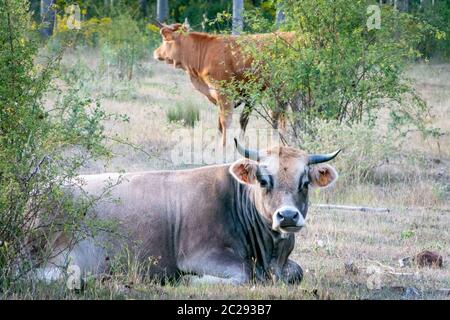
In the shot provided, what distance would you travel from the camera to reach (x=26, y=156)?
22.7 ft

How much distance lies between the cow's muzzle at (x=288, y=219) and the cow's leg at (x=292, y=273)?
50 centimetres

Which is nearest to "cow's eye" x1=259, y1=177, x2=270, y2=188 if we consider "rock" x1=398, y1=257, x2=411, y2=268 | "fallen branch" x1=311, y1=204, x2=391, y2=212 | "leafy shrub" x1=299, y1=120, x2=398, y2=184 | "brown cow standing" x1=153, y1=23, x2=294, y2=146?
"rock" x1=398, y1=257, x2=411, y2=268

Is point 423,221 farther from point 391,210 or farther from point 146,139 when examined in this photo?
point 146,139

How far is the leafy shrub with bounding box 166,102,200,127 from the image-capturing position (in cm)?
1633

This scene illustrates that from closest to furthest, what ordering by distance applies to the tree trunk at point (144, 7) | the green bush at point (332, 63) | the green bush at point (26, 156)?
the green bush at point (26, 156)
the green bush at point (332, 63)
the tree trunk at point (144, 7)

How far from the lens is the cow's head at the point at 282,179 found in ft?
24.3

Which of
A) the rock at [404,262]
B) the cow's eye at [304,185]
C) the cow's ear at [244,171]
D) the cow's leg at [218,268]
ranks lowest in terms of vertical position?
the rock at [404,262]

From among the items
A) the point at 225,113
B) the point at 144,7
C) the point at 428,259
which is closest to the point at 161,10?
the point at 144,7

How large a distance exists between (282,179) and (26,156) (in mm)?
1924

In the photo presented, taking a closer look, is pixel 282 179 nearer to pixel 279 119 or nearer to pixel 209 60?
pixel 279 119

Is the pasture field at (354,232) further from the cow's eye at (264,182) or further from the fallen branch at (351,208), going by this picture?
the cow's eye at (264,182)

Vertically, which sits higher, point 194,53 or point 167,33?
point 167,33

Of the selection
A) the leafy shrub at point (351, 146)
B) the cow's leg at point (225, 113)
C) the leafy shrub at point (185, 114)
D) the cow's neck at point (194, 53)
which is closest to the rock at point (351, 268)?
the leafy shrub at point (351, 146)
